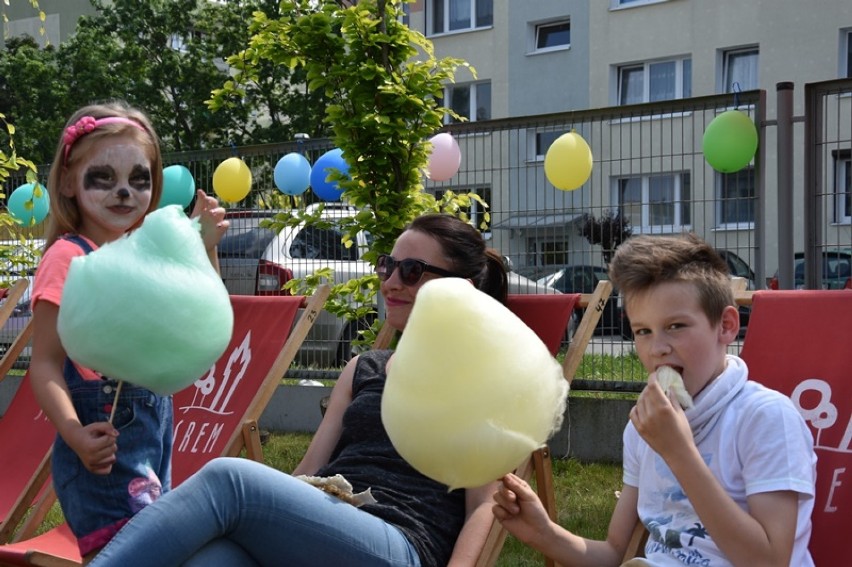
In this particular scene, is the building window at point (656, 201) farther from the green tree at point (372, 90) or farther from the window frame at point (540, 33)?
the window frame at point (540, 33)

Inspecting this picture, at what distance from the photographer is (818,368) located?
113 inches

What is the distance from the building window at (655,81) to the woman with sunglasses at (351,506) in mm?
17954

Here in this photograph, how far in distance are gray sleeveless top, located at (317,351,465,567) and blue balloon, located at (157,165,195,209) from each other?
4.44 m

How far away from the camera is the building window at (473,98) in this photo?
75.9 feet

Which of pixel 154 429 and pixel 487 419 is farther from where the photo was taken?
pixel 154 429

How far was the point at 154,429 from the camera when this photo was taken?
2.53 metres

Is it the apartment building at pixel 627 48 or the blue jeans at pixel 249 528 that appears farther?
the apartment building at pixel 627 48

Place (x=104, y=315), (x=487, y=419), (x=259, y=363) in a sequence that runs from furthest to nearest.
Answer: (x=259, y=363)
(x=104, y=315)
(x=487, y=419)

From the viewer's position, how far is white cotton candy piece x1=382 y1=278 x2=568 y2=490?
1854 mm

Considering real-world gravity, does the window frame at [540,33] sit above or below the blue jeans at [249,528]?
above

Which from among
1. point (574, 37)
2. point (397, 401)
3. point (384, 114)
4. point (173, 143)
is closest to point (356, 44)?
point (384, 114)

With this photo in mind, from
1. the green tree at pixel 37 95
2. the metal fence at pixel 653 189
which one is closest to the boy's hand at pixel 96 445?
the metal fence at pixel 653 189

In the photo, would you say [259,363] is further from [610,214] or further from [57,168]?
[610,214]

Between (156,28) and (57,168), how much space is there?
25.8m
